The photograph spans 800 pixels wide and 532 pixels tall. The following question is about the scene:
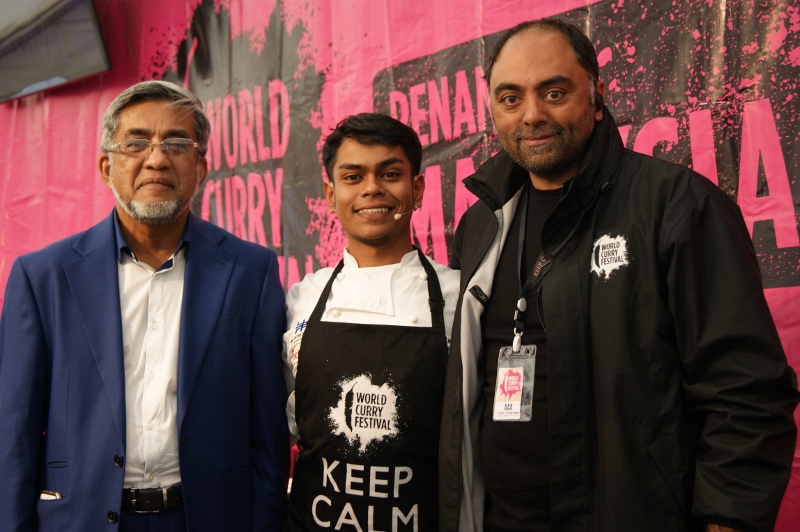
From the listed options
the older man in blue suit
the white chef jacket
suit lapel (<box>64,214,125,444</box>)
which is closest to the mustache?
the white chef jacket

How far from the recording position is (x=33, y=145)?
15.3 ft

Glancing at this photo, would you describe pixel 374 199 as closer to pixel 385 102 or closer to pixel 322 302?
pixel 322 302

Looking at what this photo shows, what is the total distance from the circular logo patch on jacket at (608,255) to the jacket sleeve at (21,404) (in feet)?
4.54

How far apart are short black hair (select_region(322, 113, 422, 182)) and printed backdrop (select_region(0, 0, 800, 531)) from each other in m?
0.62

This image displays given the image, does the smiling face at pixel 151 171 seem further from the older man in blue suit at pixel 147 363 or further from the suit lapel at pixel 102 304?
the suit lapel at pixel 102 304

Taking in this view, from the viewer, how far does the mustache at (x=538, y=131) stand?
5.24 ft

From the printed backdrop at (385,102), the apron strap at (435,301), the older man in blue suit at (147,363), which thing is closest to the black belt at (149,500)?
the older man in blue suit at (147,363)

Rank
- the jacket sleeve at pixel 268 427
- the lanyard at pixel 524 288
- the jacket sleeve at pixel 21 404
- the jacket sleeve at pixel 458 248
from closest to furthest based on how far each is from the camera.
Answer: the lanyard at pixel 524 288
the jacket sleeve at pixel 21 404
the jacket sleeve at pixel 268 427
the jacket sleeve at pixel 458 248

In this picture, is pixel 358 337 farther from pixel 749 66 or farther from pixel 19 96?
pixel 19 96

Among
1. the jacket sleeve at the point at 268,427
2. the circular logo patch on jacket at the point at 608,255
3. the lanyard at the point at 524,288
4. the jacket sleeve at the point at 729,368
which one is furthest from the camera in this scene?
the jacket sleeve at the point at 268,427

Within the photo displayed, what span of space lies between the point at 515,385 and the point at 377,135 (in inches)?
34.2

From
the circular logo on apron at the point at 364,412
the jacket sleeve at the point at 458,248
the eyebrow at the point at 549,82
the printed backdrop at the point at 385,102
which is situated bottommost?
the circular logo on apron at the point at 364,412

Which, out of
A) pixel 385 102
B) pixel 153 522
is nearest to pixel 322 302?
pixel 153 522

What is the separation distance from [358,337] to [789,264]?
1.21m
